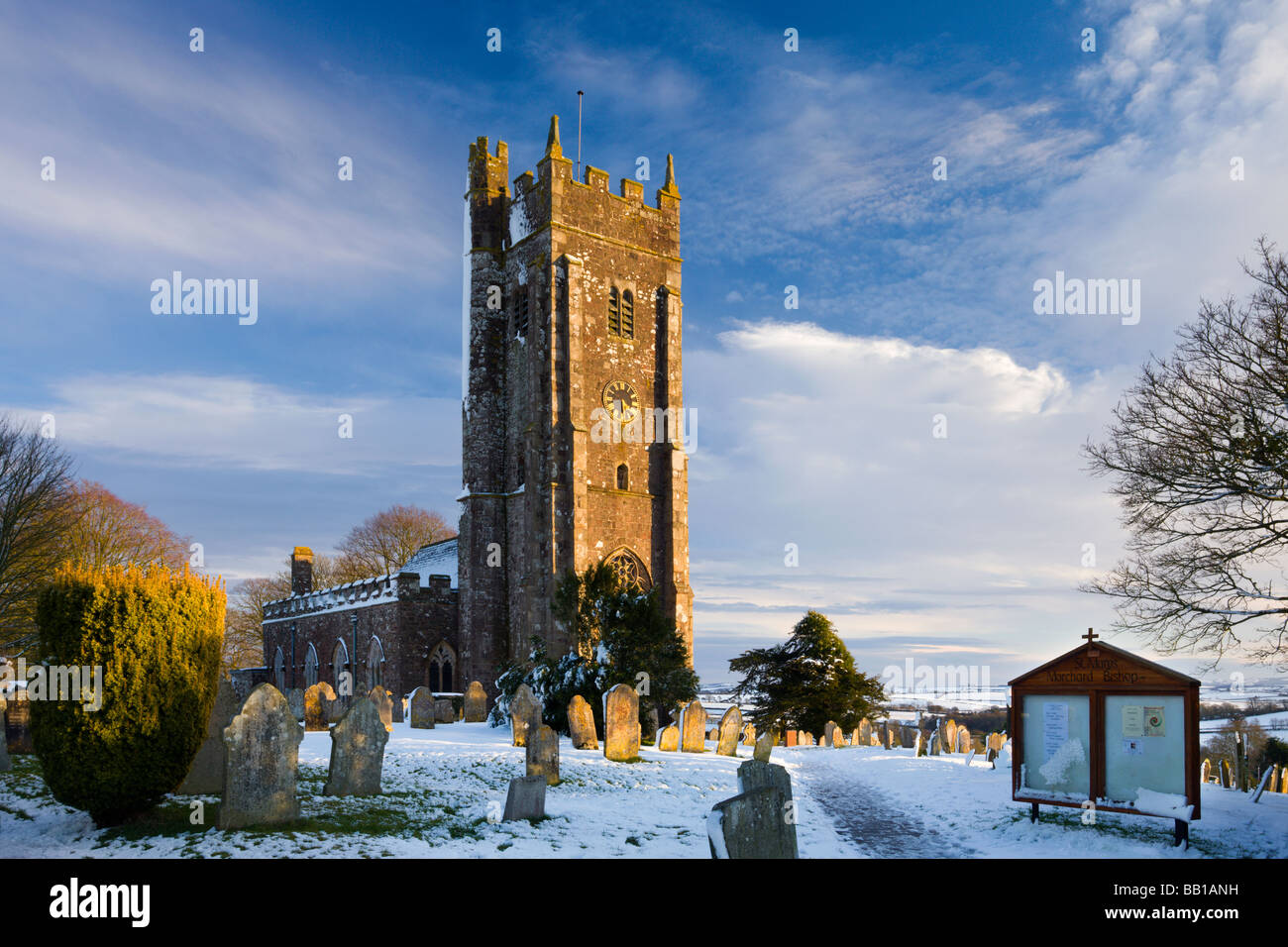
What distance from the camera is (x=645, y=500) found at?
33656mm

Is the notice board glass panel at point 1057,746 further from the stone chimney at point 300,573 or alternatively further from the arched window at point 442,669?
the stone chimney at point 300,573

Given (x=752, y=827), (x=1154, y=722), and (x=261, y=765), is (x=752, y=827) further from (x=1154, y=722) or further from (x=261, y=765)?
(x=1154, y=722)

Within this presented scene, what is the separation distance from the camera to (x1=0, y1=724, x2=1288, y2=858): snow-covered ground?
9.14 metres

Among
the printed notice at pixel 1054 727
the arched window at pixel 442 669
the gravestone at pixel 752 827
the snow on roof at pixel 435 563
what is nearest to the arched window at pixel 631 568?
the snow on roof at pixel 435 563

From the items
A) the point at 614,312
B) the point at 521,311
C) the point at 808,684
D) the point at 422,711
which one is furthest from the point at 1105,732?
the point at 521,311

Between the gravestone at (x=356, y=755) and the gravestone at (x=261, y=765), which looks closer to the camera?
the gravestone at (x=261, y=765)

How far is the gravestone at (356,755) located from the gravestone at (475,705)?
520 inches

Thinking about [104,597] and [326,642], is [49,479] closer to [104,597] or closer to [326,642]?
[326,642]

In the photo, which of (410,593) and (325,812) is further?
(410,593)

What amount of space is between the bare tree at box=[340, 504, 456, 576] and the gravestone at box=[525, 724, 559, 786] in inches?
1625

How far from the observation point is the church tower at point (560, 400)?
31531 millimetres

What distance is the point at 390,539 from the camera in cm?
5456
